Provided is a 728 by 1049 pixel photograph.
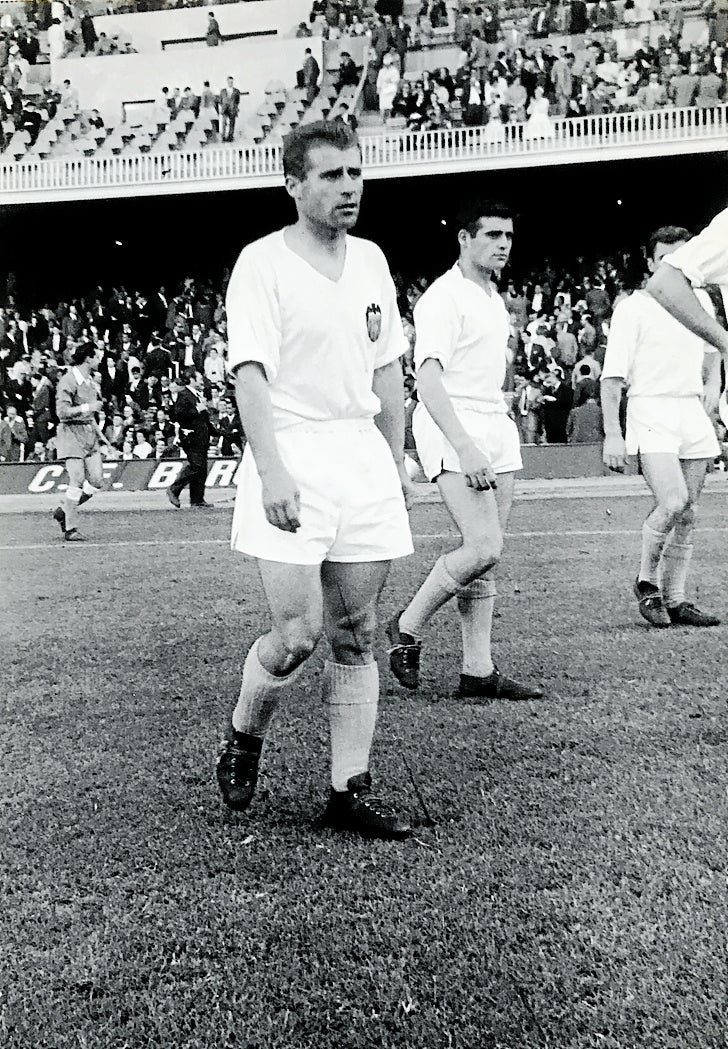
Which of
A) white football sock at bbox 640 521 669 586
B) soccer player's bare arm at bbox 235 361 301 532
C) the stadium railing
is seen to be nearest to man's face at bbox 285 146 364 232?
soccer player's bare arm at bbox 235 361 301 532

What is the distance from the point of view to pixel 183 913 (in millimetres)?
2246

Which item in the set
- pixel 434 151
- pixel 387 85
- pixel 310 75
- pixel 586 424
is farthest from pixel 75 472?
pixel 586 424

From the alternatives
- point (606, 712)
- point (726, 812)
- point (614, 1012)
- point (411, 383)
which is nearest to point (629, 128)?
point (411, 383)

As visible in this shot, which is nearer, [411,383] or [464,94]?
[464,94]

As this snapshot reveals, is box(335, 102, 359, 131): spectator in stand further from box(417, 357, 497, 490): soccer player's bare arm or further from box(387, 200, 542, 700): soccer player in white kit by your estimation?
box(417, 357, 497, 490): soccer player's bare arm

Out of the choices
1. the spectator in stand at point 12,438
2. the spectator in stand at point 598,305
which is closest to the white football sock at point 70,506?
the spectator in stand at point 12,438

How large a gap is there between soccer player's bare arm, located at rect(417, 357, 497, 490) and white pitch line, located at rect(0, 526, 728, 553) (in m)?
5.37

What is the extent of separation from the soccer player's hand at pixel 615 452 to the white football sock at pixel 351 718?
9.16 feet

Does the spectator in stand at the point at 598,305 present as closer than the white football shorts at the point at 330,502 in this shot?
No

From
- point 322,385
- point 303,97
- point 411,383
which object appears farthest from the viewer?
point 411,383

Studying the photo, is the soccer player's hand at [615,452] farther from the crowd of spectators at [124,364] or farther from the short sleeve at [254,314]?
the crowd of spectators at [124,364]

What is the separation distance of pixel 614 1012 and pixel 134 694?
2801 millimetres

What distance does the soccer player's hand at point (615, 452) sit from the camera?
5.30 metres

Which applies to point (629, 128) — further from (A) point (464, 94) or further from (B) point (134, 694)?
(B) point (134, 694)
